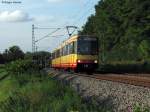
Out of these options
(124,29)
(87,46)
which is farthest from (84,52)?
(124,29)

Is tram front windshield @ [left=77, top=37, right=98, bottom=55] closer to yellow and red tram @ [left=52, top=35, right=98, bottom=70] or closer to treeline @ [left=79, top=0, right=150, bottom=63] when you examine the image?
yellow and red tram @ [left=52, top=35, right=98, bottom=70]

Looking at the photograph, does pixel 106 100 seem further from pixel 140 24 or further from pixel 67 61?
pixel 140 24

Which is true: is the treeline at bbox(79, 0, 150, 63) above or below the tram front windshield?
above

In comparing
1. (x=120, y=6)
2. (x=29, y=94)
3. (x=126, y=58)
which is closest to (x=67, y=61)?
(x=126, y=58)

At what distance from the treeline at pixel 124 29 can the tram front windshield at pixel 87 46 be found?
20.5 meters

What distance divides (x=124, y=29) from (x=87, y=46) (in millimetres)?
52665

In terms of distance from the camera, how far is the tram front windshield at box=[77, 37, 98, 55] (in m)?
42.8

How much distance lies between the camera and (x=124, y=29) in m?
95.1

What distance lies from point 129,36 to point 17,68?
4008 cm

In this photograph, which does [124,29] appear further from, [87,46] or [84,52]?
[84,52]

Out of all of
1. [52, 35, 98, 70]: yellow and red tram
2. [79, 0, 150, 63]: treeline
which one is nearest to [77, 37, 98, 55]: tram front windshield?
[52, 35, 98, 70]: yellow and red tram

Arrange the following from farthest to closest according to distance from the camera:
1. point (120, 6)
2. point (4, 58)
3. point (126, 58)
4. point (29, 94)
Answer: point (4, 58)
point (120, 6)
point (126, 58)
point (29, 94)

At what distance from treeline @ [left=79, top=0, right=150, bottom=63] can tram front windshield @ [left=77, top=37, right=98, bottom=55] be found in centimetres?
2048

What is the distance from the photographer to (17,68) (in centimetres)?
4522
